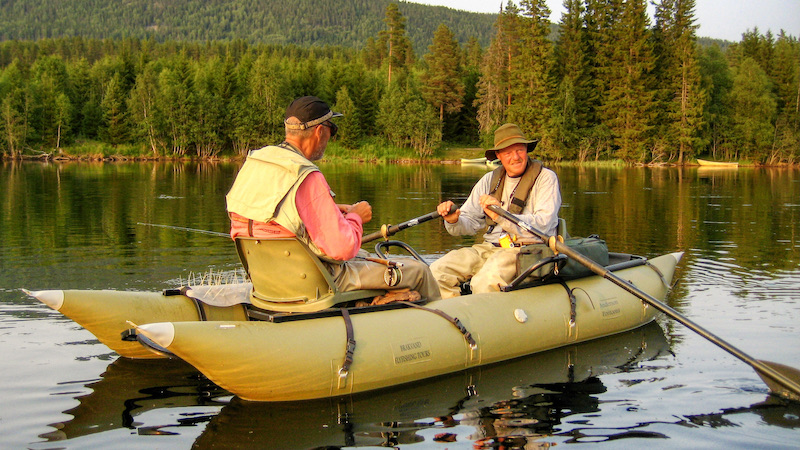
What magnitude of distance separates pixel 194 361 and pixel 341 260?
49.6 inches

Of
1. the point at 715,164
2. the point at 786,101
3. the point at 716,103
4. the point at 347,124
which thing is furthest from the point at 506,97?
the point at 786,101

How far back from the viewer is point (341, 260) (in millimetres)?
5555

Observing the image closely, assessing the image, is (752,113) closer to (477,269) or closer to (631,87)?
(631,87)

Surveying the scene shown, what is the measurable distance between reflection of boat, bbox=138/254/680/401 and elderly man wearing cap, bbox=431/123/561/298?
0.44m

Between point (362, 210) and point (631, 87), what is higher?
point (631, 87)

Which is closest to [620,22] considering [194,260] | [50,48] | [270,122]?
[270,122]

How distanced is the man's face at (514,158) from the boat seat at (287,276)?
8.16 feet

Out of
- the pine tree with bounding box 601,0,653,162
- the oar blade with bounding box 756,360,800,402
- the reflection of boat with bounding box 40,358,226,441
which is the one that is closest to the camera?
the reflection of boat with bounding box 40,358,226,441

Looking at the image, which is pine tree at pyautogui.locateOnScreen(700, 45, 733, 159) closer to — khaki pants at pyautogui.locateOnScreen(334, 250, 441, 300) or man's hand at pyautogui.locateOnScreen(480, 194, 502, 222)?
man's hand at pyautogui.locateOnScreen(480, 194, 502, 222)

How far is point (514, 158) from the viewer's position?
7.51 metres

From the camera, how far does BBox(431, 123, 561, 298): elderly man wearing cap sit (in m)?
7.28

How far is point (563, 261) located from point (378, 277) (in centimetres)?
217

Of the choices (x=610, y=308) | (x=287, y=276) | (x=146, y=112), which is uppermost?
(x=146, y=112)

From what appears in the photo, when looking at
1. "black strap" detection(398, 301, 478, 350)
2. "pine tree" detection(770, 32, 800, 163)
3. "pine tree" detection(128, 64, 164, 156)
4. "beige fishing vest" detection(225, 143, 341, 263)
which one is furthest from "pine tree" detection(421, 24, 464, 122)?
"beige fishing vest" detection(225, 143, 341, 263)
